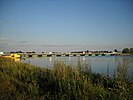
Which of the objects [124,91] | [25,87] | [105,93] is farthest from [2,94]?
[124,91]

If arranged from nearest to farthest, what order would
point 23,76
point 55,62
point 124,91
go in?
point 124,91 → point 55,62 → point 23,76

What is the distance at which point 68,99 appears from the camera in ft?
21.6

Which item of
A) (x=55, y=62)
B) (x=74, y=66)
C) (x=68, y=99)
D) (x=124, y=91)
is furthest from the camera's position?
(x=55, y=62)

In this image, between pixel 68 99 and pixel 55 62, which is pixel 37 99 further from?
pixel 55 62

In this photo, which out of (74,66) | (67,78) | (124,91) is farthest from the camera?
(74,66)

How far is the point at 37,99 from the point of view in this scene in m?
6.60

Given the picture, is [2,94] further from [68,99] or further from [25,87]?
[68,99]

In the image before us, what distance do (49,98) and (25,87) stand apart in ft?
6.96

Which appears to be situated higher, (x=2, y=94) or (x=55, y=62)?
(x=55, y=62)

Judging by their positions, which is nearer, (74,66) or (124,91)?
(124,91)

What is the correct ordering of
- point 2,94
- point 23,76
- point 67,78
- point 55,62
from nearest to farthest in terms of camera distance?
point 2,94, point 67,78, point 55,62, point 23,76

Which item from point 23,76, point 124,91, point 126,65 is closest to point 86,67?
point 126,65

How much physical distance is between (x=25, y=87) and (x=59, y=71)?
1763 mm

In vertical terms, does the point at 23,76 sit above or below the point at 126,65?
below
